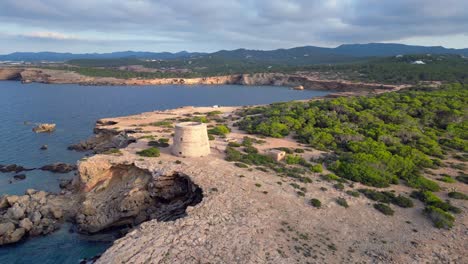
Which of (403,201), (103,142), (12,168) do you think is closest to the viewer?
(403,201)

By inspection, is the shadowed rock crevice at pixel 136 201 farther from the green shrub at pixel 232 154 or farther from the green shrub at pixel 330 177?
the green shrub at pixel 330 177

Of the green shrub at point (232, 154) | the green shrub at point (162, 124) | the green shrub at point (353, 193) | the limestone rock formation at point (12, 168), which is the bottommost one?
the limestone rock formation at point (12, 168)

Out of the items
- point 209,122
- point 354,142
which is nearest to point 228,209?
point 354,142

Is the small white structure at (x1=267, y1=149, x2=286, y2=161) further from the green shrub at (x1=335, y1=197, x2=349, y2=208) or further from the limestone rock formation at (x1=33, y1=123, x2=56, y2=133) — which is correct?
the limestone rock formation at (x1=33, y1=123, x2=56, y2=133)

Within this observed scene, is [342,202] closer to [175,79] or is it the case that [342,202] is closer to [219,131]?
[219,131]

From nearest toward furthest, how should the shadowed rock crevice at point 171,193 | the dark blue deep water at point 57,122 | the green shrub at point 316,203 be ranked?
the green shrub at point 316,203 → the dark blue deep water at point 57,122 → the shadowed rock crevice at point 171,193

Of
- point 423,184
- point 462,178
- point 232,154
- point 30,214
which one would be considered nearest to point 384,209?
point 423,184

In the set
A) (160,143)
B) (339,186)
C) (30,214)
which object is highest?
(160,143)

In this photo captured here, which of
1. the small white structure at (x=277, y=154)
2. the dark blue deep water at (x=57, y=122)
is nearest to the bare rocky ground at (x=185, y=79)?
the dark blue deep water at (x=57, y=122)
